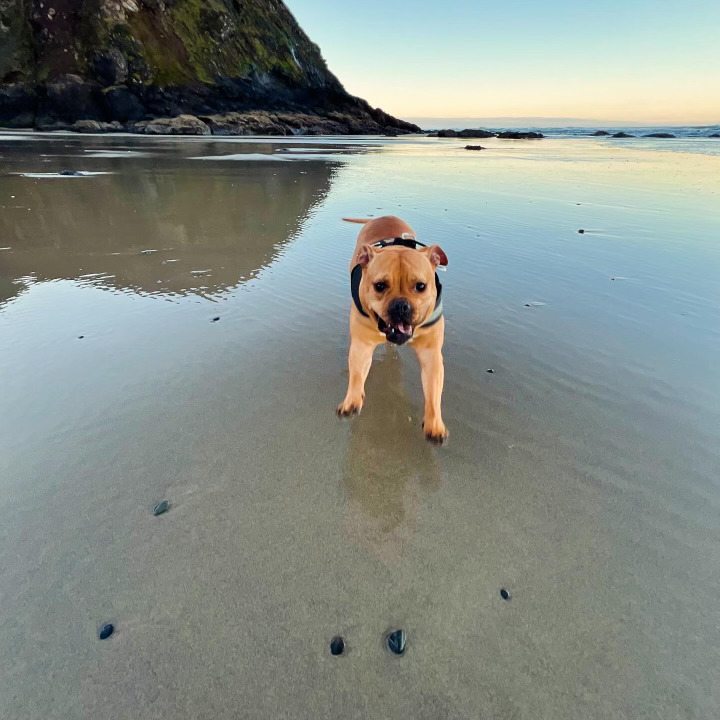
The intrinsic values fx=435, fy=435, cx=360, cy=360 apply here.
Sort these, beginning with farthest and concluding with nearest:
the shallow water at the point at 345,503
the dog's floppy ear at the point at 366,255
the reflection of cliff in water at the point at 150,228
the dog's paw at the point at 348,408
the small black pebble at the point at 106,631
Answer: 1. the reflection of cliff in water at the point at 150,228
2. the dog's floppy ear at the point at 366,255
3. the dog's paw at the point at 348,408
4. the small black pebble at the point at 106,631
5. the shallow water at the point at 345,503

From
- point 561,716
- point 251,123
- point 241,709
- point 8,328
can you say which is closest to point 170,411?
point 241,709

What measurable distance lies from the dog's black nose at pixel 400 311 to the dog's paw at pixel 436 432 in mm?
695

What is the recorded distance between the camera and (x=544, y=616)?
1757mm

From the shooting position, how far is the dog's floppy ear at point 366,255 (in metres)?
3.34

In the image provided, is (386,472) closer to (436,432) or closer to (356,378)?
(436,432)

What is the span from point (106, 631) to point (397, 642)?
44.0 inches

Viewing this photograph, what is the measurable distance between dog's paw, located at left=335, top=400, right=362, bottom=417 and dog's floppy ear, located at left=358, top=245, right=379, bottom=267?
1088 millimetres

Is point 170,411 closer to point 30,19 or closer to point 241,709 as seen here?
point 241,709

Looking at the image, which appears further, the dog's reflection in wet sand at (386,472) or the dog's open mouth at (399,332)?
the dog's open mouth at (399,332)

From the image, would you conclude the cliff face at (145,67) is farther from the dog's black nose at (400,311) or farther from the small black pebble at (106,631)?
the small black pebble at (106,631)

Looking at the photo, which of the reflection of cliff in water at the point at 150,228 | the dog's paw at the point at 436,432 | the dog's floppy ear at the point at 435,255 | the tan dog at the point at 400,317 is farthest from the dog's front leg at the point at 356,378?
the reflection of cliff in water at the point at 150,228

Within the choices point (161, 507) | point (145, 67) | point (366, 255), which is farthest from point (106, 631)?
point (145, 67)

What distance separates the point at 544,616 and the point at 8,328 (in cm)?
479

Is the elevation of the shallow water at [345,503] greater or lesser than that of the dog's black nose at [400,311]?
lesser
